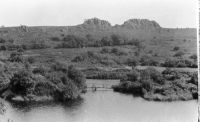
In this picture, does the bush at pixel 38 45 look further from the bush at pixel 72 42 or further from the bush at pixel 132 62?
the bush at pixel 132 62

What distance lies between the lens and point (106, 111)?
20609 mm

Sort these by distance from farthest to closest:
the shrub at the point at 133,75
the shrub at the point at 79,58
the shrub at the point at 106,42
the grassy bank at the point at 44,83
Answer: the shrub at the point at 106,42, the shrub at the point at 79,58, the shrub at the point at 133,75, the grassy bank at the point at 44,83

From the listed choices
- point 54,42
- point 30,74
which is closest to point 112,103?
point 30,74

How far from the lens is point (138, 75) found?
23688 millimetres

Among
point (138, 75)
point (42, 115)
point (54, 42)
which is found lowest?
point (42, 115)

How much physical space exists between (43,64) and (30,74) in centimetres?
121

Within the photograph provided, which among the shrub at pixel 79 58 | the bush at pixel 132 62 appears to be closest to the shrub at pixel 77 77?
the shrub at pixel 79 58

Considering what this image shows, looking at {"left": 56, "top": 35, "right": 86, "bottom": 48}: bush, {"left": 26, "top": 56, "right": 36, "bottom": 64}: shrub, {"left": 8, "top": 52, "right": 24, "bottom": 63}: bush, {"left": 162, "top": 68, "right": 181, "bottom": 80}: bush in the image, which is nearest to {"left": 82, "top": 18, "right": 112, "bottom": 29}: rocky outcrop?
{"left": 56, "top": 35, "right": 86, "bottom": 48}: bush

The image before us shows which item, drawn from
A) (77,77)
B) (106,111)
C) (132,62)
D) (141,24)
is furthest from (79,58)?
(141,24)

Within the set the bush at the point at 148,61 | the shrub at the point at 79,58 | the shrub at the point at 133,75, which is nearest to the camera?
the shrub at the point at 133,75

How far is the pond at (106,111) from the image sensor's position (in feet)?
65.8

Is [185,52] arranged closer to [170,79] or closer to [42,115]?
[170,79]

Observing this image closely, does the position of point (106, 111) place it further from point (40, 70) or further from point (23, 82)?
point (23, 82)

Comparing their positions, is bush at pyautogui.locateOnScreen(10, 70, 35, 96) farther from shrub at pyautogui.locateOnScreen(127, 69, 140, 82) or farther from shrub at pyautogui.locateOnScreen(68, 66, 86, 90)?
shrub at pyautogui.locateOnScreen(127, 69, 140, 82)
